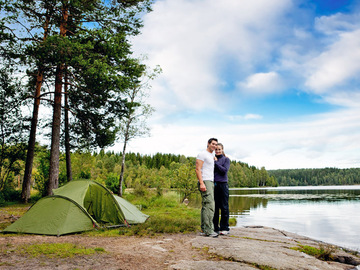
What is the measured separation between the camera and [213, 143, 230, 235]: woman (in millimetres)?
7484

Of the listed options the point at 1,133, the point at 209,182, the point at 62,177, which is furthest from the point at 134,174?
the point at 209,182

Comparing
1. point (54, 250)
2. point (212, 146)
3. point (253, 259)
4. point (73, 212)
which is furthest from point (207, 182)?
point (73, 212)

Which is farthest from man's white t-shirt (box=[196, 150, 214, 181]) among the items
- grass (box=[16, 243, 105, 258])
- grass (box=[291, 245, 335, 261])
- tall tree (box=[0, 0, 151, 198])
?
tall tree (box=[0, 0, 151, 198])

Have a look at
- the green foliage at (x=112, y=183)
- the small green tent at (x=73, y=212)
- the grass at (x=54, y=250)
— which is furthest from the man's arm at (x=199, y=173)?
the green foliage at (x=112, y=183)

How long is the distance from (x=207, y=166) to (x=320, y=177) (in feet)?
571

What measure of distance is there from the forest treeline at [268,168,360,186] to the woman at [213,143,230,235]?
163727 mm

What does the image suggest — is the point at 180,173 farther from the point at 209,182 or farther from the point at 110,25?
the point at 209,182

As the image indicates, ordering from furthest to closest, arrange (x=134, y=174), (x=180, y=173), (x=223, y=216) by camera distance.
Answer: (x=134, y=174)
(x=180, y=173)
(x=223, y=216)

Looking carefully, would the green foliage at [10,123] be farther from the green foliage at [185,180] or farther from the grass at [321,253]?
the grass at [321,253]

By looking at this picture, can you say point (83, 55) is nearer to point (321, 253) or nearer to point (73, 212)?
point (73, 212)

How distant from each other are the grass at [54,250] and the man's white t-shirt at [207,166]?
3.03 m

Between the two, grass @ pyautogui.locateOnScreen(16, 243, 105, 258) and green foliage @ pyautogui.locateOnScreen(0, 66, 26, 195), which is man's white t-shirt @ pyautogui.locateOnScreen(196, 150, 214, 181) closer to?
grass @ pyautogui.locateOnScreen(16, 243, 105, 258)

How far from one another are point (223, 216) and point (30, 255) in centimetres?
478

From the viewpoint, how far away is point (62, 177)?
22250 mm
